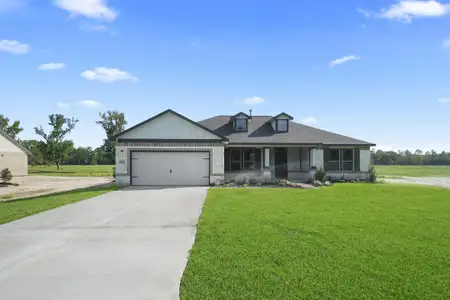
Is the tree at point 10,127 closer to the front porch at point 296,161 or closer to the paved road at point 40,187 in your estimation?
the paved road at point 40,187

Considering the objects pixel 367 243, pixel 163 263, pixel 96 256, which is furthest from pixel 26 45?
pixel 367 243

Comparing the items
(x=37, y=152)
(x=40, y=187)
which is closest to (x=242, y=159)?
(x=40, y=187)

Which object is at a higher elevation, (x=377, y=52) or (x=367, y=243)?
(x=377, y=52)

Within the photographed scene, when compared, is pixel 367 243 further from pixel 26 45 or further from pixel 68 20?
pixel 26 45

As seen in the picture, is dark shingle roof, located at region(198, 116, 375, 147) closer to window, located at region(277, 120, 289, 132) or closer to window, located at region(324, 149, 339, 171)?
window, located at region(277, 120, 289, 132)

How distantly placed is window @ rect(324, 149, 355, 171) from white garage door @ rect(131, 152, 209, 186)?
9.82 meters

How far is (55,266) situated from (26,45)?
45.8 feet

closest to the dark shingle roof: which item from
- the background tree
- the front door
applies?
the front door

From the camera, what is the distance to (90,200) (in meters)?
14.6

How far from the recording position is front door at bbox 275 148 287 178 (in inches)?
1006

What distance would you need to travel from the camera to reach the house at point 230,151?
2138cm

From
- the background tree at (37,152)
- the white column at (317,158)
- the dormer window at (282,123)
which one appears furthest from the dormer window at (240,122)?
the background tree at (37,152)

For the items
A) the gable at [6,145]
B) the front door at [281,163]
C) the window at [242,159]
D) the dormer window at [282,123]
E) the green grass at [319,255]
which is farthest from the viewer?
the gable at [6,145]

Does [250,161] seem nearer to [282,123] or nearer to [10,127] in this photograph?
[282,123]
